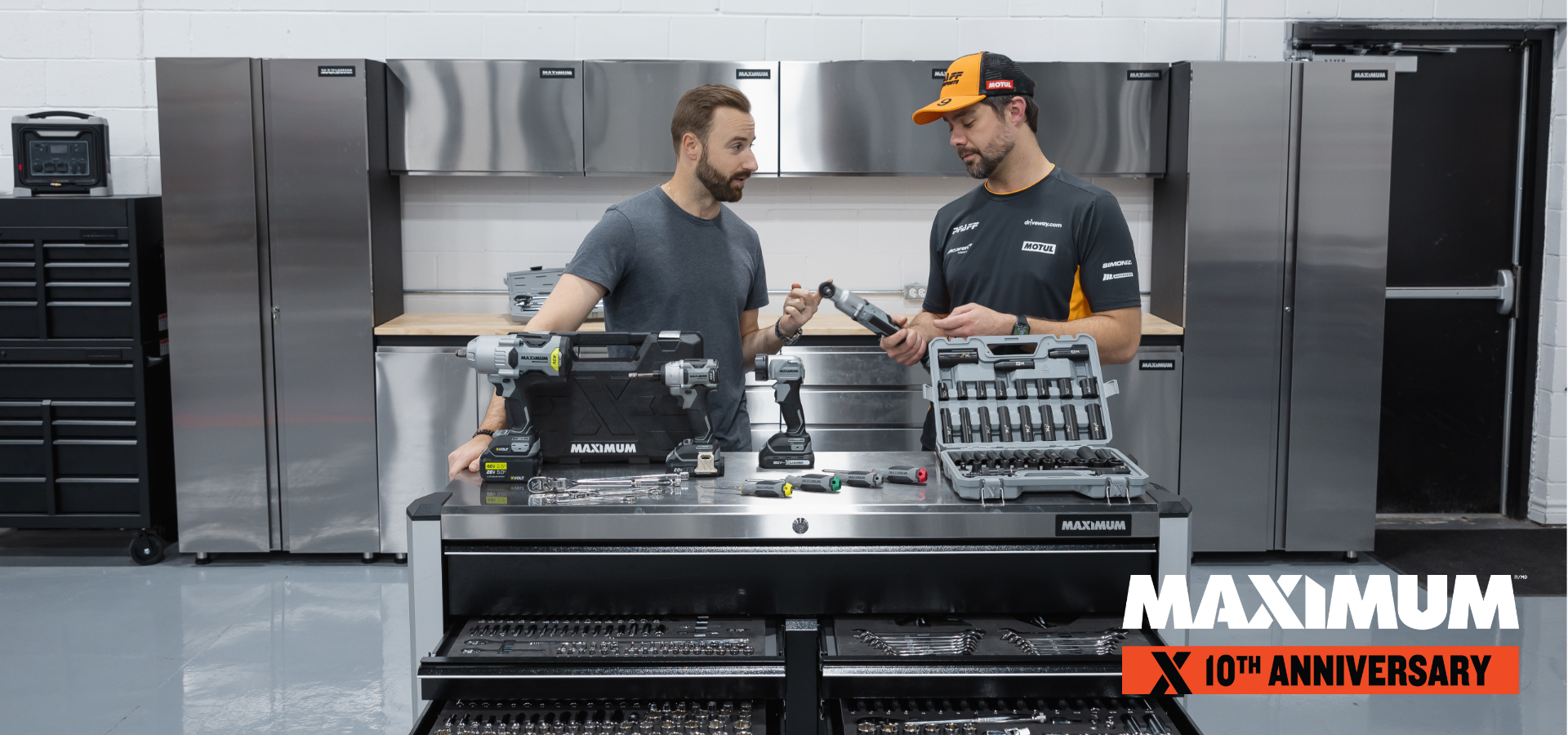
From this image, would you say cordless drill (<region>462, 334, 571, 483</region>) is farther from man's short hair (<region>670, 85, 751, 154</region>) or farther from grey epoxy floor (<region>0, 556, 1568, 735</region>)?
grey epoxy floor (<region>0, 556, 1568, 735</region>)

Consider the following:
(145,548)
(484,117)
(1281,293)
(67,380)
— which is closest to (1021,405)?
(1281,293)

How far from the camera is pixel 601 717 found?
1.68 metres

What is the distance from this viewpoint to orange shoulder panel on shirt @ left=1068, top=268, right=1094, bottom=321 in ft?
8.11

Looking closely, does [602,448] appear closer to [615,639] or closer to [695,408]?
[695,408]

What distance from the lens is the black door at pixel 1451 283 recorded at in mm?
4590

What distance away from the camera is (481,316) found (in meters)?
4.36

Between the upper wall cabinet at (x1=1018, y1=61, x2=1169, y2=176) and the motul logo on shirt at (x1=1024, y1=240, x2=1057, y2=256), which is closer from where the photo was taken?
the motul logo on shirt at (x1=1024, y1=240, x2=1057, y2=256)

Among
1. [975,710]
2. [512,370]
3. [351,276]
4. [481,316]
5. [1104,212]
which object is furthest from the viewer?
[481,316]

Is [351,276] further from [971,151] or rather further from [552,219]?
[971,151]

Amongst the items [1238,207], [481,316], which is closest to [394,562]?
[481,316]

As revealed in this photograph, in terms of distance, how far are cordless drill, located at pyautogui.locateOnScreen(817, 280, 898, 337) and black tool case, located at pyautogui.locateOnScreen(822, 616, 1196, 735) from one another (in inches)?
21.8

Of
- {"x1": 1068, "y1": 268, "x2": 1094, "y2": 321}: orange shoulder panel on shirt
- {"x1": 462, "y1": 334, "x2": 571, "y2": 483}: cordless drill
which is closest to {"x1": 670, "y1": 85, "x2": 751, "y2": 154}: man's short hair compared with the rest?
{"x1": 462, "y1": 334, "x2": 571, "y2": 483}: cordless drill

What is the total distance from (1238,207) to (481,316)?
2.90 meters

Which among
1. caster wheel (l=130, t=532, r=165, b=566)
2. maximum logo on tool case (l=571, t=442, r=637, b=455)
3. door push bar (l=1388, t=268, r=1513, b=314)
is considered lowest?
caster wheel (l=130, t=532, r=165, b=566)
